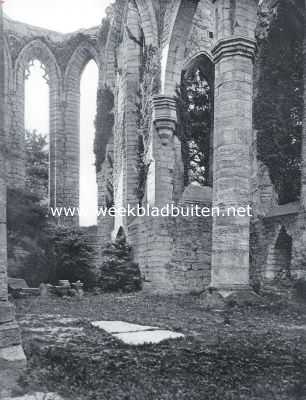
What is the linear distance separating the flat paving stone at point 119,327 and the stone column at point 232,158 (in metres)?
3.20

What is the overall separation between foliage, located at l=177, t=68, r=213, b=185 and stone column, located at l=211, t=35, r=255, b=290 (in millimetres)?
4059

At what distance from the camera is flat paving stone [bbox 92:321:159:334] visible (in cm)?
506

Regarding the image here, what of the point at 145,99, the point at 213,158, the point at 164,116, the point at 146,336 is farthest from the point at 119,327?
the point at 145,99

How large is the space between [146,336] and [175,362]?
3.53ft

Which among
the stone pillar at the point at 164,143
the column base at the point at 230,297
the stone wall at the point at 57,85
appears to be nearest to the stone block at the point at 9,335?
the column base at the point at 230,297

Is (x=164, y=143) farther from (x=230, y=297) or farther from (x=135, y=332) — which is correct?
(x=135, y=332)

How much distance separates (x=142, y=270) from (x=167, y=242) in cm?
141

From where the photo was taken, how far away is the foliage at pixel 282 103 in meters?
12.1

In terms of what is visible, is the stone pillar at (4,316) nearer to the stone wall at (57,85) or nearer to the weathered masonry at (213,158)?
the weathered masonry at (213,158)

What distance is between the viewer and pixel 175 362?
11.9ft

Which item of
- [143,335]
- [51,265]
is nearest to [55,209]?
[51,265]

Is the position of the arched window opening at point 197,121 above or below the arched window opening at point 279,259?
above

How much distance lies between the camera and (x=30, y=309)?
305 inches

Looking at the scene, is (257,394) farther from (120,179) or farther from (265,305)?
(120,179)
